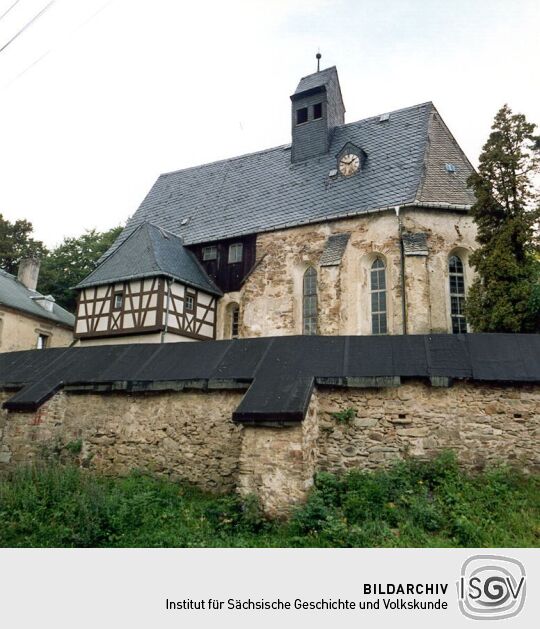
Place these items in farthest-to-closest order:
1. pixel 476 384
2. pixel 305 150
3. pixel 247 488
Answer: pixel 305 150 < pixel 476 384 < pixel 247 488

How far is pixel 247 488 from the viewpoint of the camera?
24.2 ft

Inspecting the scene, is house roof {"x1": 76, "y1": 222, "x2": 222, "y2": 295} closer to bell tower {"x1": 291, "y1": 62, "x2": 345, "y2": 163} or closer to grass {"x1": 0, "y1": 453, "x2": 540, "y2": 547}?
bell tower {"x1": 291, "y1": 62, "x2": 345, "y2": 163}

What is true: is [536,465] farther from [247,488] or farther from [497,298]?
[497,298]

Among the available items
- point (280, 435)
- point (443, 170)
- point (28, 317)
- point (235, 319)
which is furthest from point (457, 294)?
point (28, 317)

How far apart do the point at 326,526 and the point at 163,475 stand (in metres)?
3.30

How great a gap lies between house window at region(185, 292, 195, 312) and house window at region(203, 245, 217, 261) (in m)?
2.33

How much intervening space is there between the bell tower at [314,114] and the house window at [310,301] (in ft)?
19.7

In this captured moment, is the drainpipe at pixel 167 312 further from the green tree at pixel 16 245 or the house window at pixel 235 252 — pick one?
the green tree at pixel 16 245

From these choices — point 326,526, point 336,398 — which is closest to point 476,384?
point 336,398

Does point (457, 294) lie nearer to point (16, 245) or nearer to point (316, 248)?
point (316, 248)

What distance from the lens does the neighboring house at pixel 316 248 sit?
54.3 feet

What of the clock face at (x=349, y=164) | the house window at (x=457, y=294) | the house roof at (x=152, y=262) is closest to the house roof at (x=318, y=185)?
the clock face at (x=349, y=164)

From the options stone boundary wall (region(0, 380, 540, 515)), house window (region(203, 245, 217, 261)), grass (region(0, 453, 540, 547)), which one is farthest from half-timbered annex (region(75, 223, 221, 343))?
grass (region(0, 453, 540, 547))
